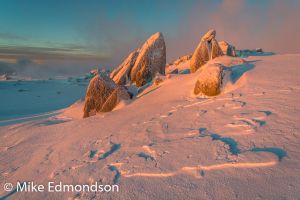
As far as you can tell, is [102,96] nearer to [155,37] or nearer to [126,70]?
[126,70]

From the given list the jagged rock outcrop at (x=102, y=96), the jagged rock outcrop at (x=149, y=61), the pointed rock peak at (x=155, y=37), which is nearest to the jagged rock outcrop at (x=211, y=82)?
the jagged rock outcrop at (x=102, y=96)

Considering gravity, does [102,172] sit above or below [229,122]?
below

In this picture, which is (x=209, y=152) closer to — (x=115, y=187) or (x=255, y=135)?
(x=255, y=135)

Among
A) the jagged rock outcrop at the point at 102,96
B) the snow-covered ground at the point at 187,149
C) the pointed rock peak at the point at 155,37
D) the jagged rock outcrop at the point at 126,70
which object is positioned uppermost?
the pointed rock peak at the point at 155,37

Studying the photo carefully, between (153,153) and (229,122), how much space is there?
1.31 metres

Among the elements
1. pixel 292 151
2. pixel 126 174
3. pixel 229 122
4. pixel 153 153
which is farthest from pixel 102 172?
pixel 292 151

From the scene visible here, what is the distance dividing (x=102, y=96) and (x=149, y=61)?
3074 millimetres

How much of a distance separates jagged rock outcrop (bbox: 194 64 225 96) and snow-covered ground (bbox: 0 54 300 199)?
23cm

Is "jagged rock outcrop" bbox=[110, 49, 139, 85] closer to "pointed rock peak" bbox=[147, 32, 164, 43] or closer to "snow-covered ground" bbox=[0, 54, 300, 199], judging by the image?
"pointed rock peak" bbox=[147, 32, 164, 43]

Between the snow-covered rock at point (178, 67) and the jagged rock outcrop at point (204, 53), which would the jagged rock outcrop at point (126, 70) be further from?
the jagged rock outcrop at point (204, 53)

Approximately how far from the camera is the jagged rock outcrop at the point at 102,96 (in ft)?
22.7

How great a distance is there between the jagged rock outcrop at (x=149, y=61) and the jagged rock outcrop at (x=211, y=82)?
3770 millimetres

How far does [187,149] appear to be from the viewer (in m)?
2.95

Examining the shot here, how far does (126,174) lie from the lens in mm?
2695
